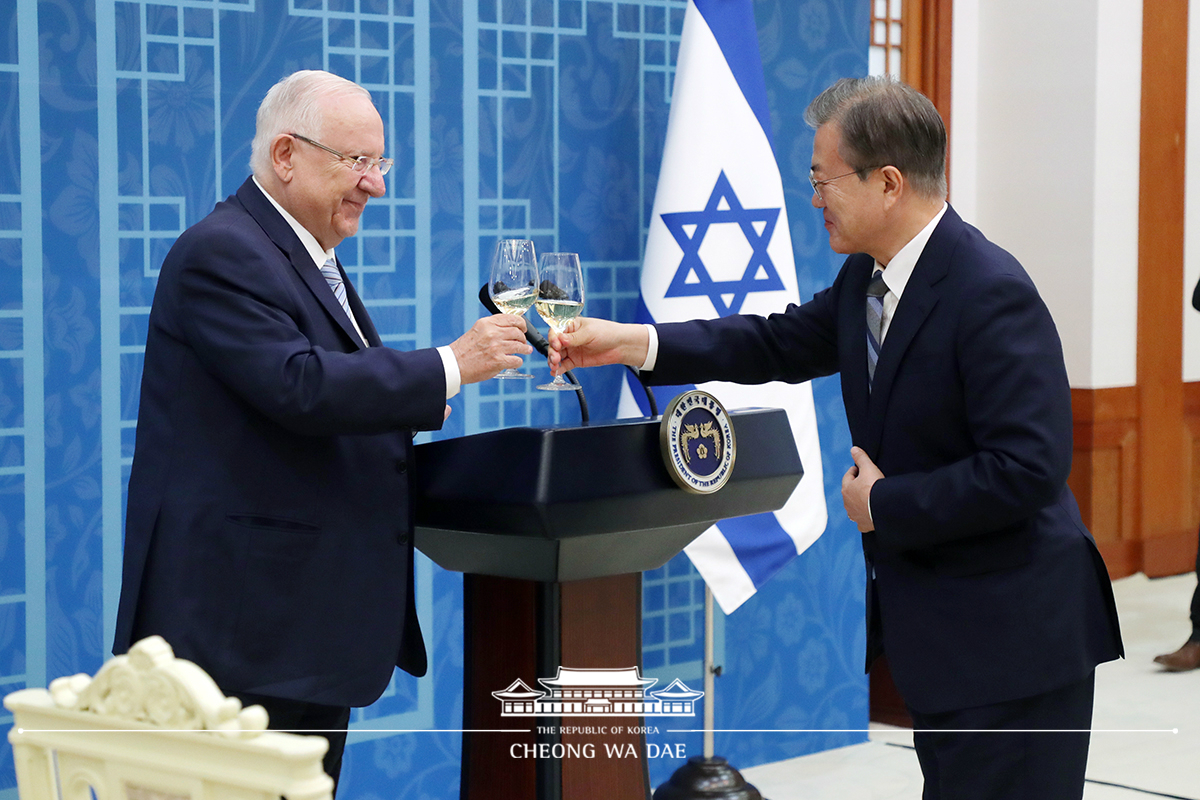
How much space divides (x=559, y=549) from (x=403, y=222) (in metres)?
1.53

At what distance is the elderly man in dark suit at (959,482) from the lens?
1814 mm

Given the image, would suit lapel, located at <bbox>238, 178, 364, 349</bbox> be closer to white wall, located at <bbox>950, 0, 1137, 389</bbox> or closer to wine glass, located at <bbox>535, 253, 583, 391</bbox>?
wine glass, located at <bbox>535, 253, 583, 391</bbox>

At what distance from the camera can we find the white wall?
6.23m

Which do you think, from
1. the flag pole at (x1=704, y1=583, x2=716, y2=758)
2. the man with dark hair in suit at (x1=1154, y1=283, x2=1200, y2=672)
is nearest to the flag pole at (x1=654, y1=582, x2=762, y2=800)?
the flag pole at (x1=704, y1=583, x2=716, y2=758)

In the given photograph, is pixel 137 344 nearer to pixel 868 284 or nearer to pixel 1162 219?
pixel 868 284

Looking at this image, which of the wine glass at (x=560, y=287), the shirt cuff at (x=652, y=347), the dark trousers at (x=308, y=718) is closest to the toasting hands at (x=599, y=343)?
the shirt cuff at (x=652, y=347)

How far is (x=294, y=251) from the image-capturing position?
81.9 inches

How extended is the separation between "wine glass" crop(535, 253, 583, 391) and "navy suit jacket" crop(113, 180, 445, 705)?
0.29m

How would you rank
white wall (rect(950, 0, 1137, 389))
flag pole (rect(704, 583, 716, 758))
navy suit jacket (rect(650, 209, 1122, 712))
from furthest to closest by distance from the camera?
white wall (rect(950, 0, 1137, 389))
flag pole (rect(704, 583, 716, 758))
navy suit jacket (rect(650, 209, 1122, 712))

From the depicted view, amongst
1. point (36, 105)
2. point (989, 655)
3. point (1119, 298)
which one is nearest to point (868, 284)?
point (989, 655)

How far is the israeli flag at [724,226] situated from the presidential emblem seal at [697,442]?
127 centimetres

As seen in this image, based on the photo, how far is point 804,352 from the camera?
250 cm

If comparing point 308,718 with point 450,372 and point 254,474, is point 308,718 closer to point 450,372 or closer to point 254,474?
point 254,474

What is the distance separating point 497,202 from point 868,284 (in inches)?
61.5
